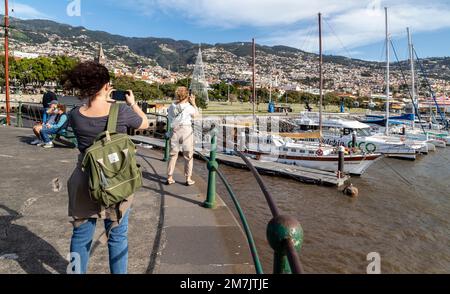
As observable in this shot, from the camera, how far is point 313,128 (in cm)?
3169

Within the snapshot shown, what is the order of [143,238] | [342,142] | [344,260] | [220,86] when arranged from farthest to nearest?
[220,86] < [342,142] < [344,260] < [143,238]

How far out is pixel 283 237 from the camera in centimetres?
150

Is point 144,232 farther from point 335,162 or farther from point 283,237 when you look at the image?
point 335,162

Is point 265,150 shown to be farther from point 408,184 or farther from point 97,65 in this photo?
point 97,65

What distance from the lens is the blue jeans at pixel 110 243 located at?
240 cm

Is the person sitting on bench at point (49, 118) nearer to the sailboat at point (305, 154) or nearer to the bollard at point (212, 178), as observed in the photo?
the bollard at point (212, 178)

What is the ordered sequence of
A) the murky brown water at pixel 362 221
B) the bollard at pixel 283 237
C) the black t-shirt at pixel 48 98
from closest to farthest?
the bollard at pixel 283 237 → the murky brown water at pixel 362 221 → the black t-shirt at pixel 48 98

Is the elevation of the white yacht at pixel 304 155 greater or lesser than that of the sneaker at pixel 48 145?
lesser

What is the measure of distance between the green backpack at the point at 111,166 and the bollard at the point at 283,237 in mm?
1182

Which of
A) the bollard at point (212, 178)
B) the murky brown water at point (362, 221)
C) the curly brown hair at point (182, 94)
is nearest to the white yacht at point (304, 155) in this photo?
the murky brown water at point (362, 221)

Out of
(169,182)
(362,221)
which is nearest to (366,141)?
(362,221)

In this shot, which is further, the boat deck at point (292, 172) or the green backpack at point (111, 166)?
the boat deck at point (292, 172)

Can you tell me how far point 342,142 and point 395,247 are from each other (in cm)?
1887
